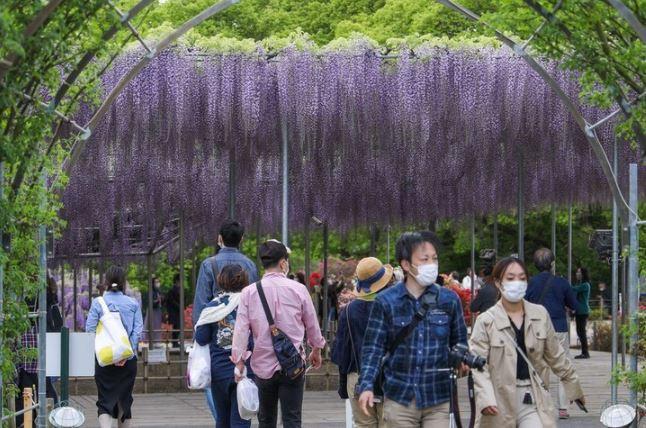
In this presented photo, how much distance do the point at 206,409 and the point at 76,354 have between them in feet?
19.5

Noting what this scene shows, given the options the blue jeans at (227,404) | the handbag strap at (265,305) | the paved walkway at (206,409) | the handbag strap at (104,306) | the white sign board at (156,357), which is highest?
the handbag strap at (265,305)

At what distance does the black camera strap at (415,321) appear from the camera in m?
7.24

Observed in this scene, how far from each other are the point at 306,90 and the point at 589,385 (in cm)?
550

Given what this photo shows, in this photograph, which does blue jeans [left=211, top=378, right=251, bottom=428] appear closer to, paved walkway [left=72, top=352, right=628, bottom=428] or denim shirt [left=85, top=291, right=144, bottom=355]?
denim shirt [left=85, top=291, right=144, bottom=355]

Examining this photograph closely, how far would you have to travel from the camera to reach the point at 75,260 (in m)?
26.7

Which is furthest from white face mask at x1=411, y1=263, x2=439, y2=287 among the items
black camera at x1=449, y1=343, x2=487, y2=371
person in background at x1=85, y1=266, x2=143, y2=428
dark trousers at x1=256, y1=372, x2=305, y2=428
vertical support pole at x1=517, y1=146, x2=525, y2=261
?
vertical support pole at x1=517, y1=146, x2=525, y2=261

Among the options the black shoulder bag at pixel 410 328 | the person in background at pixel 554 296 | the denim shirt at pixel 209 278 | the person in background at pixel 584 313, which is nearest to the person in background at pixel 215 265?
Result: the denim shirt at pixel 209 278

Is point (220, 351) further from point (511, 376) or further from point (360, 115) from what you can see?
point (360, 115)

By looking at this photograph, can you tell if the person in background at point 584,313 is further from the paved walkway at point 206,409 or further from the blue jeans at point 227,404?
the blue jeans at point 227,404

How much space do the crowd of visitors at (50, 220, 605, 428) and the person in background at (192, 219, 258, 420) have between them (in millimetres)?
10

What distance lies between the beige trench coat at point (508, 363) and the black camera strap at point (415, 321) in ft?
1.95

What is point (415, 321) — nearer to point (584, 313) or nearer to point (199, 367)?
point (199, 367)

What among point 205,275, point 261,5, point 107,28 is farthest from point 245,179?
point 261,5

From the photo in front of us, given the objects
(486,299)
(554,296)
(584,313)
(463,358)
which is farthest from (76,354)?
(584,313)
